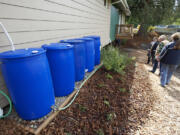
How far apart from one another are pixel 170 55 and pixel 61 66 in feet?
10.4

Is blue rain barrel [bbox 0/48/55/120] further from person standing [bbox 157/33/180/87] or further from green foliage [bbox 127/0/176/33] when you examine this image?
green foliage [bbox 127/0/176/33]

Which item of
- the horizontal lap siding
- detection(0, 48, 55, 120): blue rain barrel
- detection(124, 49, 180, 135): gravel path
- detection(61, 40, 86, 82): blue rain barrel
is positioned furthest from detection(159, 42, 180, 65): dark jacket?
detection(0, 48, 55, 120): blue rain barrel

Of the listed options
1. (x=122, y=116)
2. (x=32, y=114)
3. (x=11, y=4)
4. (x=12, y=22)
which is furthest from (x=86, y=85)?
(x=11, y=4)

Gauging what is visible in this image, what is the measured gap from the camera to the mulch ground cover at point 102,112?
1.55 meters

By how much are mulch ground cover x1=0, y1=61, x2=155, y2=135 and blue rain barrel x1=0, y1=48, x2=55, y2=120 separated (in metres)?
0.24

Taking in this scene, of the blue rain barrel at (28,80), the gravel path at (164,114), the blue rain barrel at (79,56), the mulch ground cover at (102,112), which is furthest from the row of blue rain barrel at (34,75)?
the gravel path at (164,114)

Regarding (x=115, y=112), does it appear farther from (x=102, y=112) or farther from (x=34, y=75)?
(x=34, y=75)

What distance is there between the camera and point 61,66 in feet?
5.89

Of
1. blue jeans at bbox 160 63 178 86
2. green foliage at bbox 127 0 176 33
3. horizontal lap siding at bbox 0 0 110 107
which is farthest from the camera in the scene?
green foliage at bbox 127 0 176 33

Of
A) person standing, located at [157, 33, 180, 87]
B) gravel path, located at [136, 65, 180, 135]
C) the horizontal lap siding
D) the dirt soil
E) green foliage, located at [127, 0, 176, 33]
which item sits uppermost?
green foliage, located at [127, 0, 176, 33]

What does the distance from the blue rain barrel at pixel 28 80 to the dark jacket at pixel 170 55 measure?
333 centimetres

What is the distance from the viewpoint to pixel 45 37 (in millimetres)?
2215

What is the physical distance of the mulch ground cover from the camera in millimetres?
1548

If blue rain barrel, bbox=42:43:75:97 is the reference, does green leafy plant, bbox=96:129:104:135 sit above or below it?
below
